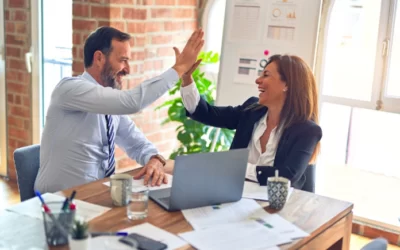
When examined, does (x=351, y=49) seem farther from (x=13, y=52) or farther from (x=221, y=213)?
(x=13, y=52)

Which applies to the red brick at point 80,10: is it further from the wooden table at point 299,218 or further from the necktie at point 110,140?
the wooden table at point 299,218

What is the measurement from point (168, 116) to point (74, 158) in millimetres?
1508

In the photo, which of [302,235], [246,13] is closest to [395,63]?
[246,13]

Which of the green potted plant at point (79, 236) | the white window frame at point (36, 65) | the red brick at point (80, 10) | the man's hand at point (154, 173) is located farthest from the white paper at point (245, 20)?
the green potted plant at point (79, 236)

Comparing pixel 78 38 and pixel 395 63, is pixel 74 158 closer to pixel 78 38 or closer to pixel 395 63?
pixel 78 38

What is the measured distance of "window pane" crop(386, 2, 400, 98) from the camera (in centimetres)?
315

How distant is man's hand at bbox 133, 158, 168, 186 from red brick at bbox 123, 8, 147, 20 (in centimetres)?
144

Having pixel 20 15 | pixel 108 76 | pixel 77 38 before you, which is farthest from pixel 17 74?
pixel 108 76

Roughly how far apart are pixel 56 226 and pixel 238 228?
21.5 inches

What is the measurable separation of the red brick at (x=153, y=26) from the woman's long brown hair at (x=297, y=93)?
1281 mm

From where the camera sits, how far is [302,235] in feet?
5.32

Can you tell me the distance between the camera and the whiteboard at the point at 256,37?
310 centimetres

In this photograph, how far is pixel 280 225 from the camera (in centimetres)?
168

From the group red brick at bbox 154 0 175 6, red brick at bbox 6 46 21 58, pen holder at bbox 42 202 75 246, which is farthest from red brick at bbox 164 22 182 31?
pen holder at bbox 42 202 75 246
